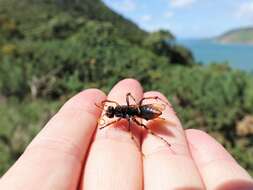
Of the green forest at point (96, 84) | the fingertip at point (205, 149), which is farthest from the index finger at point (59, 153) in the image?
the green forest at point (96, 84)

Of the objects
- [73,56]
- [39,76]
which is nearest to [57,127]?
[39,76]

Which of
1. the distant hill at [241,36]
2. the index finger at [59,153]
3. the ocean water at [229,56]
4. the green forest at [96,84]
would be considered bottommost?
the distant hill at [241,36]

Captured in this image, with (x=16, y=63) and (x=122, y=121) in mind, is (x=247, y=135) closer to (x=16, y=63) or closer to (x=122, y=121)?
(x=16, y=63)

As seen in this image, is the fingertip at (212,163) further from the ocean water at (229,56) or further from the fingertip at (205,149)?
the ocean water at (229,56)

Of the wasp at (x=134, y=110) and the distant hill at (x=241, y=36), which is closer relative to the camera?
the wasp at (x=134, y=110)

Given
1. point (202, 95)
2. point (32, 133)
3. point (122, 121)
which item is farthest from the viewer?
point (202, 95)

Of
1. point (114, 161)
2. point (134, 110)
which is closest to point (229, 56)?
point (134, 110)

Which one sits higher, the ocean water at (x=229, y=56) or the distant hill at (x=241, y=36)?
the ocean water at (x=229, y=56)
